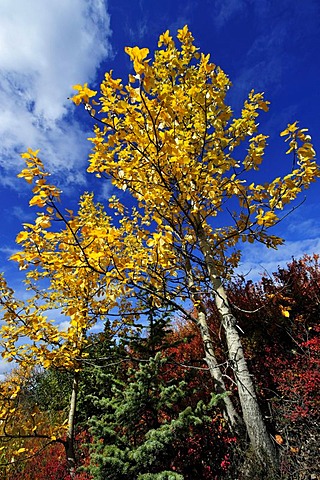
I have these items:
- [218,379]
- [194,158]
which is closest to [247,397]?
[218,379]

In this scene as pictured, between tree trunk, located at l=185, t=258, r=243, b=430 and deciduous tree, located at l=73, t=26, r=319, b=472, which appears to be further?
tree trunk, located at l=185, t=258, r=243, b=430

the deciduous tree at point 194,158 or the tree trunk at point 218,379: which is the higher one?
the deciduous tree at point 194,158

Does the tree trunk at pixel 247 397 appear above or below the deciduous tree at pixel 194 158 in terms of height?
below

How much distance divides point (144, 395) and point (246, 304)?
4.25 metres

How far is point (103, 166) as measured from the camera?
2.72 m

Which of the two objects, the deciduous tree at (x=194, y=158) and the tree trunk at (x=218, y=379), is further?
the tree trunk at (x=218, y=379)

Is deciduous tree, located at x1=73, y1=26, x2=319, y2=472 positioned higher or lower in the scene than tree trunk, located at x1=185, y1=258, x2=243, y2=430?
higher

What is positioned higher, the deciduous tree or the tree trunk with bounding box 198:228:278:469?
the deciduous tree

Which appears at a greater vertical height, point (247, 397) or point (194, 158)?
point (194, 158)

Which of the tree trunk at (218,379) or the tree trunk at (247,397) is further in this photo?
the tree trunk at (218,379)

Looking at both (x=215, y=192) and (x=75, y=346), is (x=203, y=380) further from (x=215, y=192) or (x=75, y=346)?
(x=215, y=192)

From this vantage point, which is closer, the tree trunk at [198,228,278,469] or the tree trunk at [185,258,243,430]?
the tree trunk at [198,228,278,469]

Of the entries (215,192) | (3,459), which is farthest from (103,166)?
(3,459)

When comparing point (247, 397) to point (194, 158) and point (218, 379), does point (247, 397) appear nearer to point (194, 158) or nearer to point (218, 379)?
point (218, 379)
